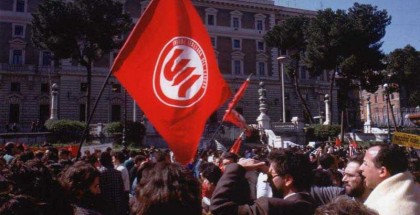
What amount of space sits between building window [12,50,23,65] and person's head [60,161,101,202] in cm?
3729

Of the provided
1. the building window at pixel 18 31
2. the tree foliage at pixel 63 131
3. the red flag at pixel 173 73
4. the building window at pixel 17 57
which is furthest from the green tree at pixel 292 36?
the red flag at pixel 173 73

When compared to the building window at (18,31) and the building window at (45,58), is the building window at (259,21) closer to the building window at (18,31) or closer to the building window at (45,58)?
the building window at (45,58)

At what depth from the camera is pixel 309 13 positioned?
49.2 metres

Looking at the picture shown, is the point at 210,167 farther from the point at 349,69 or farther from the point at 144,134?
the point at 349,69

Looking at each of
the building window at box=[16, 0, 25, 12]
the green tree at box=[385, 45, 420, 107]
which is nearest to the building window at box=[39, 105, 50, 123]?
the building window at box=[16, 0, 25, 12]

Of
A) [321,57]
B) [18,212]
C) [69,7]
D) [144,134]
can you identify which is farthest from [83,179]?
[321,57]

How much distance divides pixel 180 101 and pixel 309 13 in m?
47.7

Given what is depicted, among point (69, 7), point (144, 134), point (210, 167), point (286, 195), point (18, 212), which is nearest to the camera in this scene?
point (18, 212)

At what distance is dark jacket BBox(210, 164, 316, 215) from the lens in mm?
2611

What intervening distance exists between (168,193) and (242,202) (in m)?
0.97

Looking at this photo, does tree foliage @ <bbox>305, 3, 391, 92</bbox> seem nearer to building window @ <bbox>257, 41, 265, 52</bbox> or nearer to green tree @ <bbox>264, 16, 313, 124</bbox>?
green tree @ <bbox>264, 16, 313, 124</bbox>

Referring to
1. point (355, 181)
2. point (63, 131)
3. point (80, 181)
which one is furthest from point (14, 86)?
point (355, 181)

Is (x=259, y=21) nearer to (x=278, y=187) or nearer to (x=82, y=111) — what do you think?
(x=82, y=111)

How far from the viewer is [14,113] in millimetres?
35906
